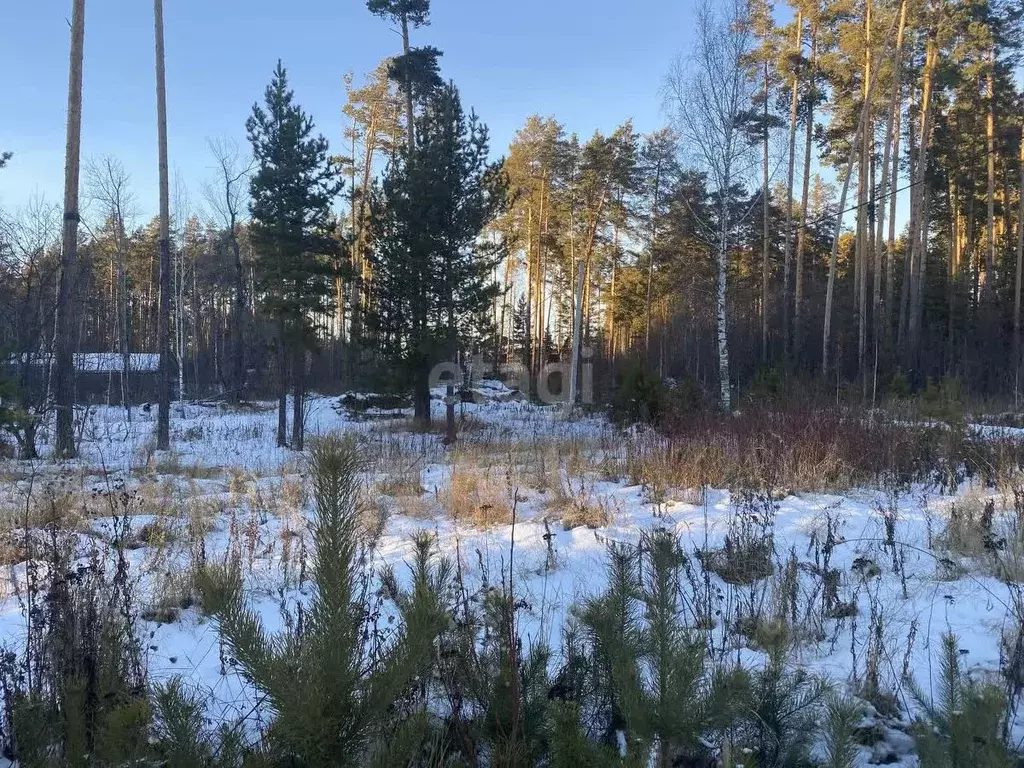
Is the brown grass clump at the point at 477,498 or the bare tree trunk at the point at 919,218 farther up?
the bare tree trunk at the point at 919,218

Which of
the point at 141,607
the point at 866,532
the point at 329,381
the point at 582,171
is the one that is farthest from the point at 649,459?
the point at 329,381

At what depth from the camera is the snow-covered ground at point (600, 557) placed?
121 inches

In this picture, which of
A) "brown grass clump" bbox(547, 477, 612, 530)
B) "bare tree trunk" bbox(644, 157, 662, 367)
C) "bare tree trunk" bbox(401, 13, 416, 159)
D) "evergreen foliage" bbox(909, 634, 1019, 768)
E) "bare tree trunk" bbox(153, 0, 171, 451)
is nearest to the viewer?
"evergreen foliage" bbox(909, 634, 1019, 768)

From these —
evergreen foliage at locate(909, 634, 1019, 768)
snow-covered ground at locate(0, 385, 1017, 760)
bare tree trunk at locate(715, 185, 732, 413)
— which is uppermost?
bare tree trunk at locate(715, 185, 732, 413)

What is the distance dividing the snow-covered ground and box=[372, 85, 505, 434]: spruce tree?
271 inches

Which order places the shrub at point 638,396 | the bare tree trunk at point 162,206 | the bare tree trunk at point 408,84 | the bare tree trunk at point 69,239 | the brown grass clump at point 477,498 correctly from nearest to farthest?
the brown grass clump at point 477,498 < the bare tree trunk at point 69,239 < the bare tree trunk at point 162,206 < the shrub at point 638,396 < the bare tree trunk at point 408,84

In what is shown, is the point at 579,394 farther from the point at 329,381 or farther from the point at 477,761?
the point at 477,761

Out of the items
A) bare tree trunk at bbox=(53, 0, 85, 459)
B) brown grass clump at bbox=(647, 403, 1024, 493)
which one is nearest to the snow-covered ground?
brown grass clump at bbox=(647, 403, 1024, 493)

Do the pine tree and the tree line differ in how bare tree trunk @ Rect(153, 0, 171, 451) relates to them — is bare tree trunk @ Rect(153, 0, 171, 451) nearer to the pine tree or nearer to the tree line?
the tree line

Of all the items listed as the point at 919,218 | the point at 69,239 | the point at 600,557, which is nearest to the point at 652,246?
the point at 919,218

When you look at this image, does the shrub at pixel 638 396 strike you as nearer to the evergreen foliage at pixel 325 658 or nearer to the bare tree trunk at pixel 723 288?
the bare tree trunk at pixel 723 288

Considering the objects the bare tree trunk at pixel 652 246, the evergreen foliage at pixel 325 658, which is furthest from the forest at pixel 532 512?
the bare tree trunk at pixel 652 246

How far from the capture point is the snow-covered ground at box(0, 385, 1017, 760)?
307 centimetres

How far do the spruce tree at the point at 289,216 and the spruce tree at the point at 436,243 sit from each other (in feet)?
5.41
